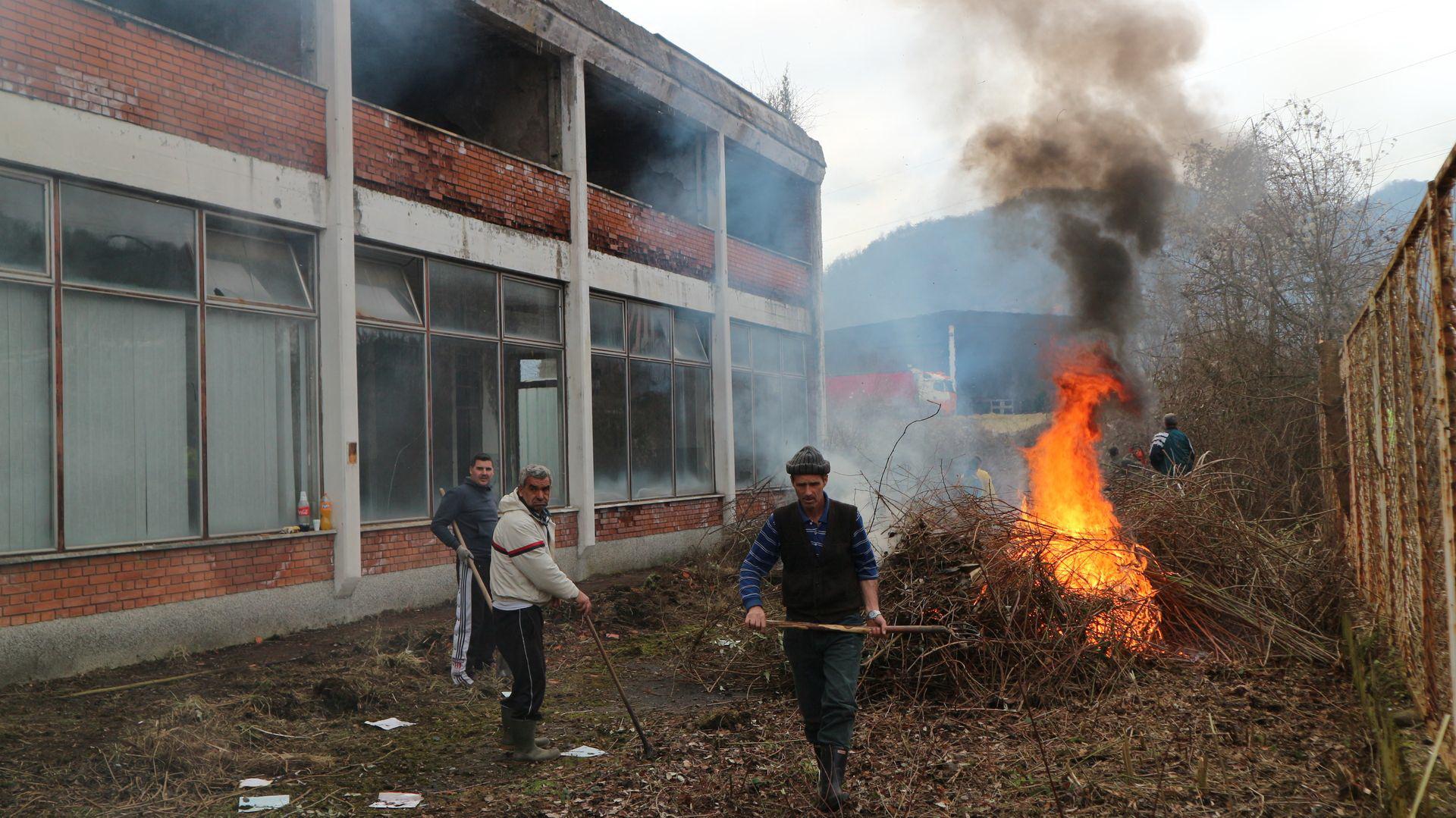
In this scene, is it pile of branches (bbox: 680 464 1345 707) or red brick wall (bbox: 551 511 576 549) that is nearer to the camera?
A: pile of branches (bbox: 680 464 1345 707)

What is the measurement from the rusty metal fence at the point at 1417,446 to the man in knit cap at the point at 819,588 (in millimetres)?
2524

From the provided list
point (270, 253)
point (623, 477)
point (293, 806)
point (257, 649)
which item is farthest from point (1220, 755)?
point (623, 477)

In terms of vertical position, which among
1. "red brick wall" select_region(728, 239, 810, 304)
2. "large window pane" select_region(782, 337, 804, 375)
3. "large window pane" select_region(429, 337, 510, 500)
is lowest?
"large window pane" select_region(429, 337, 510, 500)

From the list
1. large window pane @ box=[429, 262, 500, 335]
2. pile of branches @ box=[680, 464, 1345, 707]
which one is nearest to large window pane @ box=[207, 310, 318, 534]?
large window pane @ box=[429, 262, 500, 335]

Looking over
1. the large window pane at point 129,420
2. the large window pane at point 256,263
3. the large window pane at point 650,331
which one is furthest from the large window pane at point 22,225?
the large window pane at point 650,331

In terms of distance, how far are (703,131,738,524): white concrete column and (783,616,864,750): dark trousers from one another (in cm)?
→ 1220

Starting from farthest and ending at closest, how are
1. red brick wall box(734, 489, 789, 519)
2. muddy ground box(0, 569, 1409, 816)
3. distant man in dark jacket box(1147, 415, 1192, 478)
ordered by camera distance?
red brick wall box(734, 489, 789, 519) < distant man in dark jacket box(1147, 415, 1192, 478) < muddy ground box(0, 569, 1409, 816)

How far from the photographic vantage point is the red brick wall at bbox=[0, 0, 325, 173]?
797cm

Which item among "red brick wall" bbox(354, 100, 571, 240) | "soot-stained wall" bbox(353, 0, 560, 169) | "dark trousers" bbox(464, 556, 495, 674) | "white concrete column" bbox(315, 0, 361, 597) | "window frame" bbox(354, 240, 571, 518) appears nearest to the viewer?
"dark trousers" bbox(464, 556, 495, 674)

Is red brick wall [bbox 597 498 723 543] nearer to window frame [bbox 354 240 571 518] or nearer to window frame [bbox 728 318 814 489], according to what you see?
window frame [bbox 354 240 571 518]

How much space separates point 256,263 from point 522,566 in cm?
538

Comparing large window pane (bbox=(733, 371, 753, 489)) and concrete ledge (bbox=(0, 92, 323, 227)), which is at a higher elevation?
concrete ledge (bbox=(0, 92, 323, 227))

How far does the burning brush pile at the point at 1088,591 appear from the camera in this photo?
7.31m

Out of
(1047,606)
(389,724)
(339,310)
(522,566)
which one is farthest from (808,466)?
(339,310)
